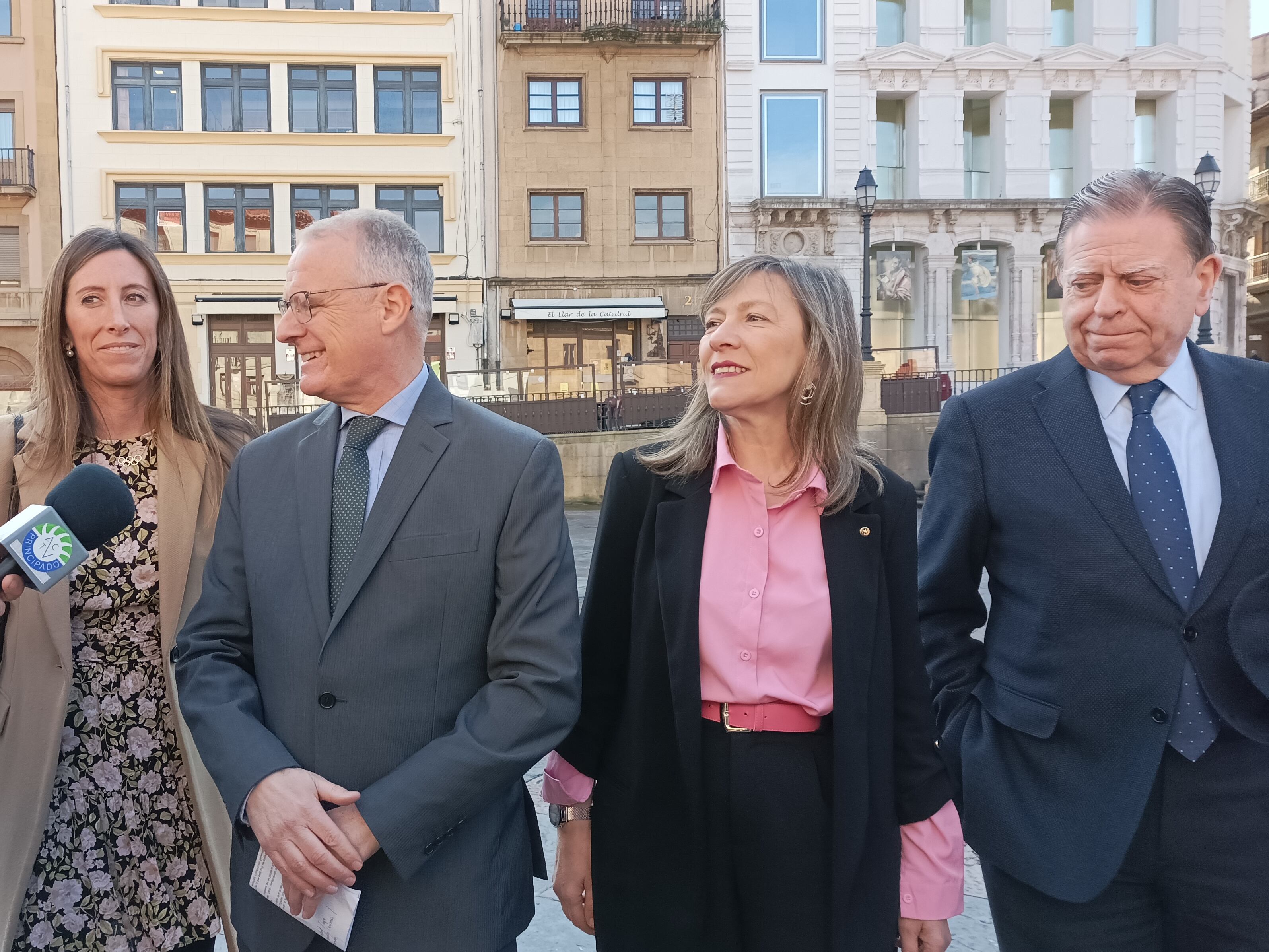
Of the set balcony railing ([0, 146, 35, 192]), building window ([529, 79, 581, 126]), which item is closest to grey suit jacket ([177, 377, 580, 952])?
building window ([529, 79, 581, 126])

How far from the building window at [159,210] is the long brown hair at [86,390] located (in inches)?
1032

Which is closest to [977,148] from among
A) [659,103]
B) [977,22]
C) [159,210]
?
[977,22]

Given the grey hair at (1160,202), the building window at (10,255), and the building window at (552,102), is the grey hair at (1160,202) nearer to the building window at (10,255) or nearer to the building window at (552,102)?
the building window at (552,102)

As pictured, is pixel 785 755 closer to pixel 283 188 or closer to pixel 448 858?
pixel 448 858

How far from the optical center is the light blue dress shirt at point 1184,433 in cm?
213

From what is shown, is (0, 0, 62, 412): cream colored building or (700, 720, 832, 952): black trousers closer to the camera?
(700, 720, 832, 952): black trousers

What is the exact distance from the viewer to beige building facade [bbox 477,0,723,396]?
88.4 feet

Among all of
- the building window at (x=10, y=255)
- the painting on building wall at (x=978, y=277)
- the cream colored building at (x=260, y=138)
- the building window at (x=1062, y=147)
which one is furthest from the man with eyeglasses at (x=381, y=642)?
the building window at (x=1062, y=147)

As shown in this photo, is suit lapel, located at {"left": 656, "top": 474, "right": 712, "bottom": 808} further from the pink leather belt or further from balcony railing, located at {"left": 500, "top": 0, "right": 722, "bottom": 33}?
balcony railing, located at {"left": 500, "top": 0, "right": 722, "bottom": 33}

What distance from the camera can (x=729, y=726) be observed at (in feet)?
7.21

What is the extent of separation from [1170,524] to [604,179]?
26.5 meters

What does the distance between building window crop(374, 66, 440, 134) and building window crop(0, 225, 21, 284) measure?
392 inches

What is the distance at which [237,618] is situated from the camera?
7.00ft

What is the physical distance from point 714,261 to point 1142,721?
86.3 feet
